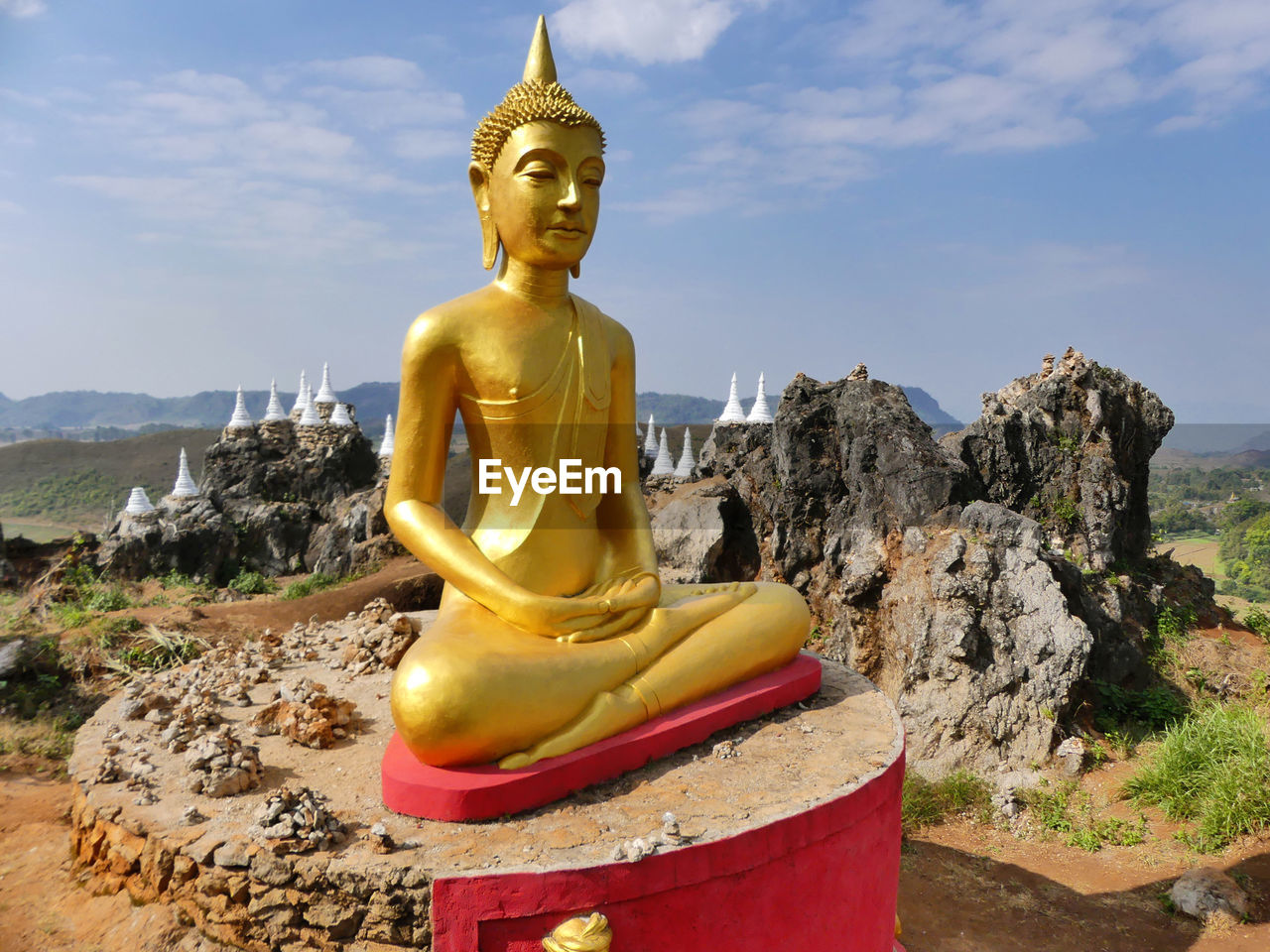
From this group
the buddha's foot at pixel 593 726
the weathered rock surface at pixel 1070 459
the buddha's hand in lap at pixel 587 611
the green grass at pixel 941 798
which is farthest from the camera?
the weathered rock surface at pixel 1070 459

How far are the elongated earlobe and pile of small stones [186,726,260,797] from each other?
2879mm

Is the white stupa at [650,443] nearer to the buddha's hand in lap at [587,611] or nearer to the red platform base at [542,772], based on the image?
the buddha's hand in lap at [587,611]

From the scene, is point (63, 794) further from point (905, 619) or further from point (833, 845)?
point (905, 619)

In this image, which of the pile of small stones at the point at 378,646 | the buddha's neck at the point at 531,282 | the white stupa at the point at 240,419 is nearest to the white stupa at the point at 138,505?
the white stupa at the point at 240,419

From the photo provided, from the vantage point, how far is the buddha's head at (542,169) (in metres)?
4.45

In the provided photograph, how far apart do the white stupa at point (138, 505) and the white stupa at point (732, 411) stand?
47.4 feet

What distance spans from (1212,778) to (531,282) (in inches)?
305

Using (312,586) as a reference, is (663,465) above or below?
above

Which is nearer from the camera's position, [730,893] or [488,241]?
[730,893]

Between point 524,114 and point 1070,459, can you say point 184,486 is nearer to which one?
point 1070,459

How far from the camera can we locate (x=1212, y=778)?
786 centimetres

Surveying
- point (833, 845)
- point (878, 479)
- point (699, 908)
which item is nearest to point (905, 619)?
point (878, 479)

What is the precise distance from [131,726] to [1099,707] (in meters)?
9.88

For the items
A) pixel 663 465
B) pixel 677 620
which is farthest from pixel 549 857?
pixel 663 465
